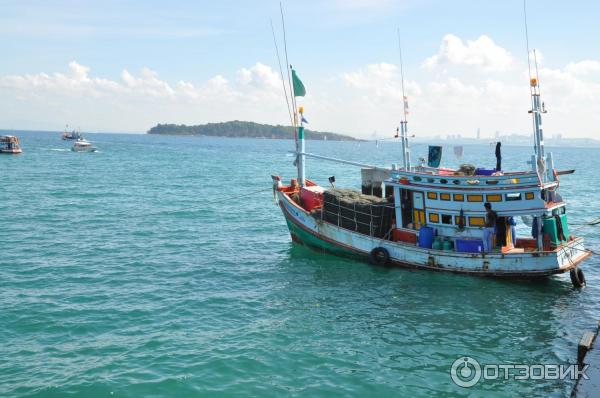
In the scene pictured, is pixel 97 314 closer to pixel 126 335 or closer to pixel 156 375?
pixel 126 335

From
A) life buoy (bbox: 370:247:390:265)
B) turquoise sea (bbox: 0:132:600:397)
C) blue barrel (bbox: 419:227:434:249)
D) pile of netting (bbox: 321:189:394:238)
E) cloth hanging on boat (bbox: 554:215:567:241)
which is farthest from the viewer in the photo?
pile of netting (bbox: 321:189:394:238)

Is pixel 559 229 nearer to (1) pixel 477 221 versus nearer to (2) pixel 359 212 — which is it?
(1) pixel 477 221

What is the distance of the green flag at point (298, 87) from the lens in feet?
101

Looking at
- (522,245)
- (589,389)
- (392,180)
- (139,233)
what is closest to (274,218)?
(139,233)

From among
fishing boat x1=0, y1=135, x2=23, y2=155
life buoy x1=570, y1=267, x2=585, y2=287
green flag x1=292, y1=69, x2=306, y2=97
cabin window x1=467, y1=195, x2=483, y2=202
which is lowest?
life buoy x1=570, y1=267, x2=585, y2=287

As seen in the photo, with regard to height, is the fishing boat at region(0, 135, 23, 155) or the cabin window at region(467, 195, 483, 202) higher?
the fishing boat at region(0, 135, 23, 155)

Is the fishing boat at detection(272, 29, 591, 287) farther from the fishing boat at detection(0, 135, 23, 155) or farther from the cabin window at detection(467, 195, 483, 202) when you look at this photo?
the fishing boat at detection(0, 135, 23, 155)

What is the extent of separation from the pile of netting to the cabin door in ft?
3.96

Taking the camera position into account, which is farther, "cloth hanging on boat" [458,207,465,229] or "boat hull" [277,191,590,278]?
"cloth hanging on boat" [458,207,465,229]

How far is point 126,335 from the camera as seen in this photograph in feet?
58.5

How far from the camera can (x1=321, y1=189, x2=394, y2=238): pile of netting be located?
2686 cm

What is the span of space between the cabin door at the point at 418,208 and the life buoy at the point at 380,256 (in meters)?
1.98

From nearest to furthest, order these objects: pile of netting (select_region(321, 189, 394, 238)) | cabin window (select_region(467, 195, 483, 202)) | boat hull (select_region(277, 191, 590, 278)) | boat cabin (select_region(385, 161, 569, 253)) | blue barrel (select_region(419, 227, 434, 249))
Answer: boat hull (select_region(277, 191, 590, 278)) → boat cabin (select_region(385, 161, 569, 253)) → cabin window (select_region(467, 195, 483, 202)) → blue barrel (select_region(419, 227, 434, 249)) → pile of netting (select_region(321, 189, 394, 238))

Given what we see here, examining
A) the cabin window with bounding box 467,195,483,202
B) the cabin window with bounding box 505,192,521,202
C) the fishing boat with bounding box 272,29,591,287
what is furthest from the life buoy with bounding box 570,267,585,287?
the cabin window with bounding box 467,195,483,202
